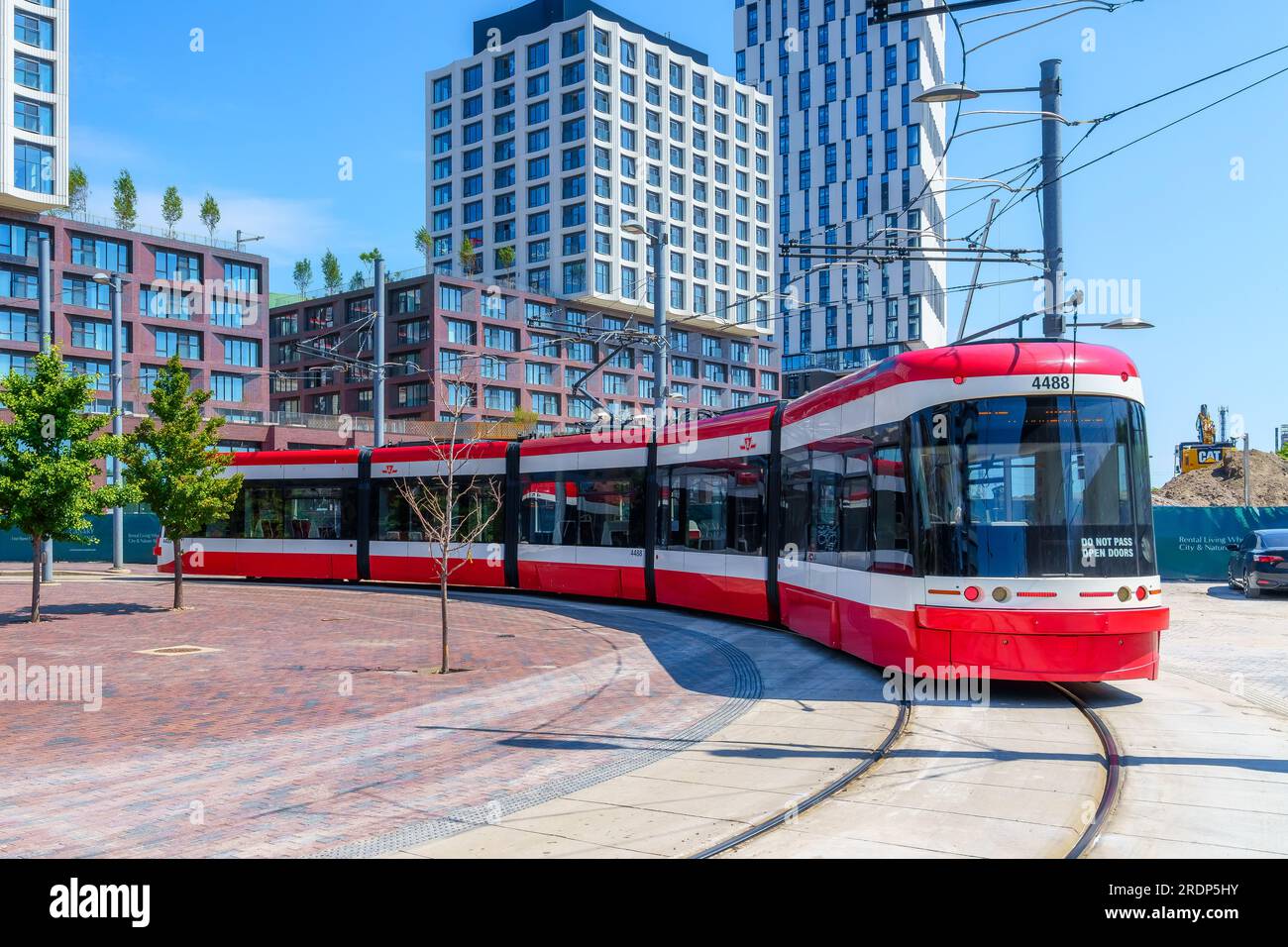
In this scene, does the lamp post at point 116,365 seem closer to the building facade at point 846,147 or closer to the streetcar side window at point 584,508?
the streetcar side window at point 584,508

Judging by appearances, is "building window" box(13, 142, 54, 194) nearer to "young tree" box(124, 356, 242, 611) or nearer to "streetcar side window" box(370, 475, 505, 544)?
"streetcar side window" box(370, 475, 505, 544)

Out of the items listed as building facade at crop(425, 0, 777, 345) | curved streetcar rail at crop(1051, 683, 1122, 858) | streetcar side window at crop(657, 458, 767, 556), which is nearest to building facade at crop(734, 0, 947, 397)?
building facade at crop(425, 0, 777, 345)

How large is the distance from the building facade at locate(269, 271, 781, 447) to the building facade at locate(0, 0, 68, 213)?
20813 millimetres

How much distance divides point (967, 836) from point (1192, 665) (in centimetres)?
908

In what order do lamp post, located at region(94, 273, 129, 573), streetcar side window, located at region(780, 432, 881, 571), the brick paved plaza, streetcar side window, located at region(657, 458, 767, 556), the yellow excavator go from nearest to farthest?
the brick paved plaza → streetcar side window, located at region(780, 432, 881, 571) → streetcar side window, located at region(657, 458, 767, 556) → lamp post, located at region(94, 273, 129, 573) → the yellow excavator

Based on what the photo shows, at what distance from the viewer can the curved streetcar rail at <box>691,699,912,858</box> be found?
622 centimetres

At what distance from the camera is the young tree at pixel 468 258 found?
9094 centimetres

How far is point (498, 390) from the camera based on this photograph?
288 feet

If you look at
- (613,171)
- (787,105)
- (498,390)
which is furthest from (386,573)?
(787,105)

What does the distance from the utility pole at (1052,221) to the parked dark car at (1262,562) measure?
1174cm

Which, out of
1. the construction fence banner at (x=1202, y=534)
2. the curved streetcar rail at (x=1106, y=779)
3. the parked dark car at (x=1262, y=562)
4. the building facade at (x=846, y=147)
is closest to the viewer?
the curved streetcar rail at (x=1106, y=779)

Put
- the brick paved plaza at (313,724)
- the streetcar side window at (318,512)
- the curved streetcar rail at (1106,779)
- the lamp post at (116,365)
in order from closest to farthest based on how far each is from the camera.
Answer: the curved streetcar rail at (1106,779) < the brick paved plaza at (313,724) < the streetcar side window at (318,512) < the lamp post at (116,365)

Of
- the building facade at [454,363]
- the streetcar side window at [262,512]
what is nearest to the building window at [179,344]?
the building facade at [454,363]
